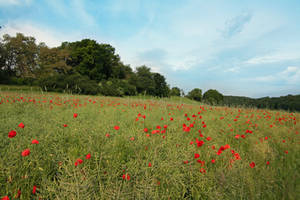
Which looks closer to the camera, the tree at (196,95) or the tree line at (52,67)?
the tree line at (52,67)

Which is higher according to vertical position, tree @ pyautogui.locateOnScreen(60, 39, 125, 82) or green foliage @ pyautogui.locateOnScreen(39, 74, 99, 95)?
tree @ pyautogui.locateOnScreen(60, 39, 125, 82)

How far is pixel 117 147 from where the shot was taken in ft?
7.40

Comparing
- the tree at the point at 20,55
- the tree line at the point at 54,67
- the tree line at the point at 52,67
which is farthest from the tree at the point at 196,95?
the tree at the point at 20,55

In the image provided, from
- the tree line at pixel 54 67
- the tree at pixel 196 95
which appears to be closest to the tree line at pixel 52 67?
the tree line at pixel 54 67

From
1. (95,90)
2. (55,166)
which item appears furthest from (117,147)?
(95,90)

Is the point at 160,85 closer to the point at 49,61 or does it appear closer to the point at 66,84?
the point at 66,84

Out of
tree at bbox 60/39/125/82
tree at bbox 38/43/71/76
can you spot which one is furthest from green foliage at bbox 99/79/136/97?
tree at bbox 38/43/71/76

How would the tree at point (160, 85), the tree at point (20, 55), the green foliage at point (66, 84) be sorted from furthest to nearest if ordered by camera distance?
the tree at point (160, 85) → the tree at point (20, 55) → the green foliage at point (66, 84)

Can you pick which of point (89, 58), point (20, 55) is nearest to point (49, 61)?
point (20, 55)

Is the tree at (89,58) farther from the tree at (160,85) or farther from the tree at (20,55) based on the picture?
the tree at (160,85)

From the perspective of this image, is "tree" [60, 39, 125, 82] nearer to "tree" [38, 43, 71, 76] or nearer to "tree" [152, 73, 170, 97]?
"tree" [38, 43, 71, 76]

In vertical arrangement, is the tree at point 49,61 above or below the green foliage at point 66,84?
above

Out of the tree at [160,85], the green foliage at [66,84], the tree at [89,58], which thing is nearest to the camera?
the green foliage at [66,84]

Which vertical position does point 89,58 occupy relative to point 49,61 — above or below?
above
